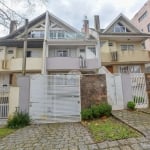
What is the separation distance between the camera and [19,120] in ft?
28.3

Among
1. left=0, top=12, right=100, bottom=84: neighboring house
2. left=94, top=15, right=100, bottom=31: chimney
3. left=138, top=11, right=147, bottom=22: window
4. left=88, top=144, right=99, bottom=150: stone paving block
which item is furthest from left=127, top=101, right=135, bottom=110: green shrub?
left=138, top=11, right=147, bottom=22: window

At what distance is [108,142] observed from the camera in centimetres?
491

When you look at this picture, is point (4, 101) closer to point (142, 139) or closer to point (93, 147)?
point (93, 147)

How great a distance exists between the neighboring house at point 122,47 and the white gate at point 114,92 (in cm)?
955

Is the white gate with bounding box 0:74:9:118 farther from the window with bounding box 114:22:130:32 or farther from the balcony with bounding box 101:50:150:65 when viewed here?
the window with bounding box 114:22:130:32

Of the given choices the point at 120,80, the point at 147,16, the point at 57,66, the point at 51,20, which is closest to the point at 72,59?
the point at 57,66

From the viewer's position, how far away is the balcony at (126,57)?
64.5ft

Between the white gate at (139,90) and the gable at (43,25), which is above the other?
the gable at (43,25)

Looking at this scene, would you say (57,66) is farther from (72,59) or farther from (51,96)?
(51,96)

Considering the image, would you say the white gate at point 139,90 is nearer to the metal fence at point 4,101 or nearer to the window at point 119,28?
the metal fence at point 4,101

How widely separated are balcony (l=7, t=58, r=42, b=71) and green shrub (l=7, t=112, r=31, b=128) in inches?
400

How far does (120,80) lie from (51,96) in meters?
4.46

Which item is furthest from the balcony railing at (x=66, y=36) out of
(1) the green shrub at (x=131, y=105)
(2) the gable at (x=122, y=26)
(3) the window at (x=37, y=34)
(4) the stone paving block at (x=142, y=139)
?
(4) the stone paving block at (x=142, y=139)

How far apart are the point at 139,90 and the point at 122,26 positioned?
1429 centimetres
